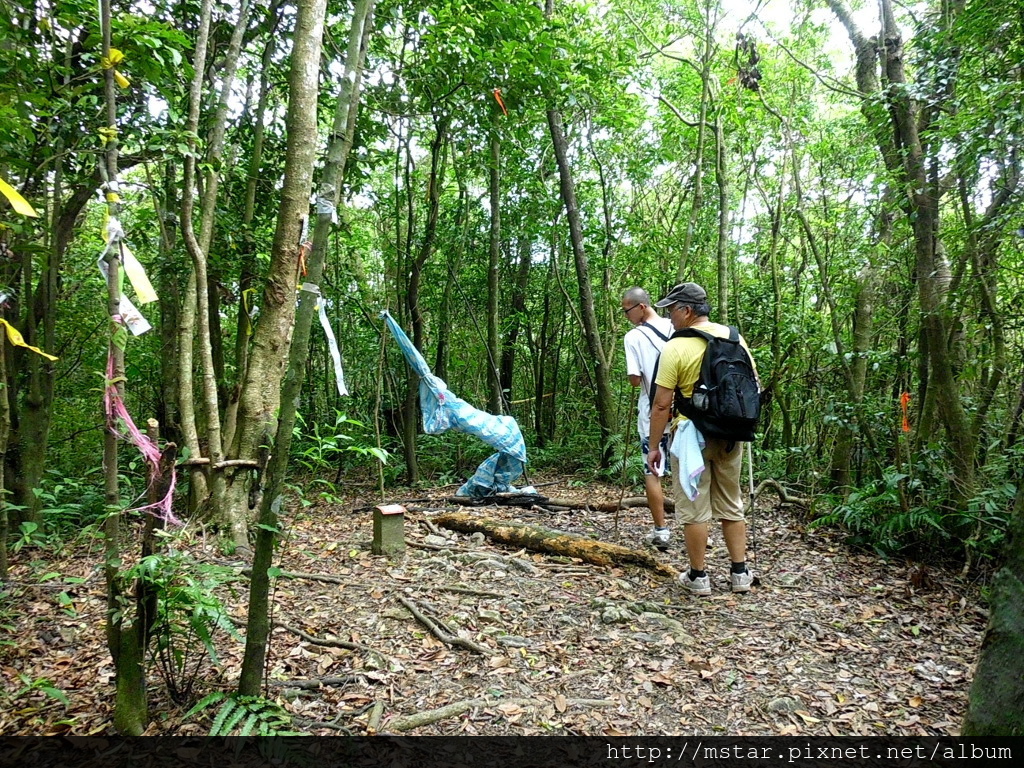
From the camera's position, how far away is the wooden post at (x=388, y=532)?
A: 416 centimetres

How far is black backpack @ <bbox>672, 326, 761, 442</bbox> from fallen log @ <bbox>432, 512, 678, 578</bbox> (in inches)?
43.4

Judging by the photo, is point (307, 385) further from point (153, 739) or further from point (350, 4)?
point (153, 739)

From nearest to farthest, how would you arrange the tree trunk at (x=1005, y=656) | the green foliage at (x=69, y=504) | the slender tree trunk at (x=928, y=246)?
the tree trunk at (x=1005, y=656) → the slender tree trunk at (x=928, y=246) → the green foliage at (x=69, y=504)

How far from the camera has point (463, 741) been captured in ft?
7.36

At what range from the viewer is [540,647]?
300cm

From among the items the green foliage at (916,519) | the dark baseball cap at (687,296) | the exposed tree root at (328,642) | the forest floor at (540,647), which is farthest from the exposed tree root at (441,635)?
the green foliage at (916,519)

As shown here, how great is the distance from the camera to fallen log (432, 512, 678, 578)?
13.5ft

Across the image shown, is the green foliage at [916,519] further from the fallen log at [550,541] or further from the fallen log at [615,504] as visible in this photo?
the fallen log at [550,541]

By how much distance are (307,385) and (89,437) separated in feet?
9.53

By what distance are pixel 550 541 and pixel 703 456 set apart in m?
1.41

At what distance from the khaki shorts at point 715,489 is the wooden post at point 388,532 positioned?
6.41 feet

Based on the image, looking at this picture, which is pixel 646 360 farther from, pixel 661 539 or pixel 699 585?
pixel 699 585

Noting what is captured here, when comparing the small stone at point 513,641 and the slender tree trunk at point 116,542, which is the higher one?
the slender tree trunk at point 116,542

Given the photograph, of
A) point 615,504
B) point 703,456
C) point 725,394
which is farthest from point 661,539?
point 725,394
